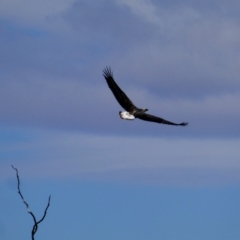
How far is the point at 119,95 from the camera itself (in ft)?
115

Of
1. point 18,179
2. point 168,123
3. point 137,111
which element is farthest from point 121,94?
point 18,179

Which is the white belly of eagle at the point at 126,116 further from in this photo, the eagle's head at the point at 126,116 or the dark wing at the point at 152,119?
the dark wing at the point at 152,119

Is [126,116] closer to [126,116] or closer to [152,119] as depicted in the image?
[126,116]

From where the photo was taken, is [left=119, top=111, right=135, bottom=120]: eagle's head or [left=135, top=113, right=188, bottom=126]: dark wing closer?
[left=119, top=111, right=135, bottom=120]: eagle's head

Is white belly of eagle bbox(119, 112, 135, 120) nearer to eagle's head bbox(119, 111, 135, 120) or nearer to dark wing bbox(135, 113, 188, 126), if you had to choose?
→ eagle's head bbox(119, 111, 135, 120)

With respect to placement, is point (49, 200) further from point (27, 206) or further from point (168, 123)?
point (168, 123)

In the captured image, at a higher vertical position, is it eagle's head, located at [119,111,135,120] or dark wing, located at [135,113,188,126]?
dark wing, located at [135,113,188,126]

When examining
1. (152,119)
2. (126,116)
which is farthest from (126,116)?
(152,119)

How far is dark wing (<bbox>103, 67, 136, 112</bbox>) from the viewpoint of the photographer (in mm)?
34500

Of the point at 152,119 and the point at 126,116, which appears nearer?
the point at 126,116

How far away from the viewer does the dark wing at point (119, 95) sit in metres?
34.5

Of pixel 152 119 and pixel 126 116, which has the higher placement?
pixel 152 119

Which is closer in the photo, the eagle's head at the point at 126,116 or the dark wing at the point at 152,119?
the eagle's head at the point at 126,116

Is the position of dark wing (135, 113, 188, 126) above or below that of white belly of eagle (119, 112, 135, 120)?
above
